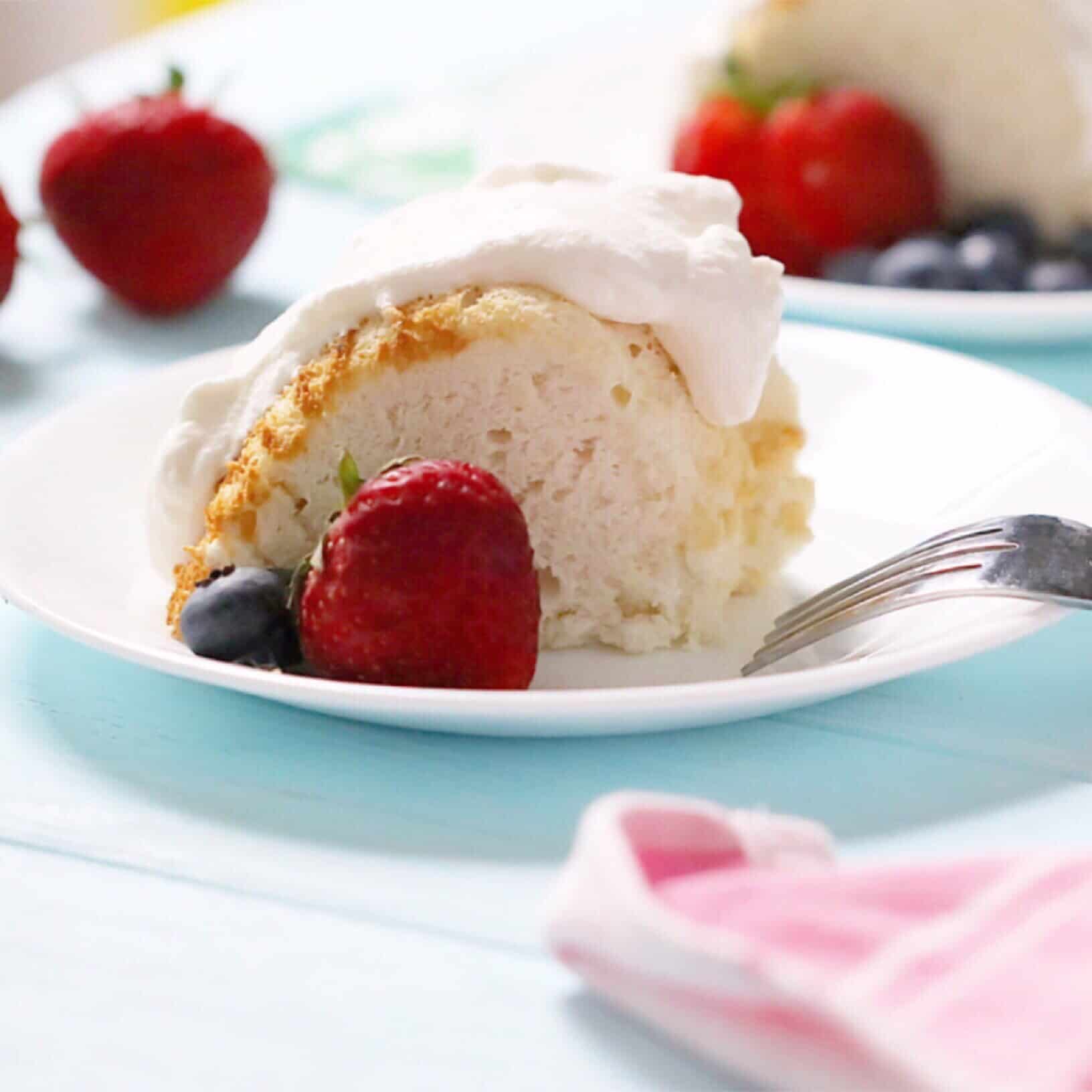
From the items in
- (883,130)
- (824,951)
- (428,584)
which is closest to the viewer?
(824,951)

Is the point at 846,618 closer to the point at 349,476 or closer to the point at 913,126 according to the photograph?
the point at 349,476

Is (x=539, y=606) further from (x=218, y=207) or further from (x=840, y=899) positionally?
(x=218, y=207)

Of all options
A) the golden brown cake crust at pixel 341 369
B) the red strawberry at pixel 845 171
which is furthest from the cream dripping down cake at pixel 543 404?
the red strawberry at pixel 845 171

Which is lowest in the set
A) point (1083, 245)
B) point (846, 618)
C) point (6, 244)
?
point (1083, 245)

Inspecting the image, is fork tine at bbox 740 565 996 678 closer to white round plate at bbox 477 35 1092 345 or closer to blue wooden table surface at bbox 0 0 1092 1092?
blue wooden table surface at bbox 0 0 1092 1092

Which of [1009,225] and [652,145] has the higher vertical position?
[652,145]

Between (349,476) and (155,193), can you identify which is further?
(155,193)

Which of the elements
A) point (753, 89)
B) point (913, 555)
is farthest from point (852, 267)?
point (913, 555)

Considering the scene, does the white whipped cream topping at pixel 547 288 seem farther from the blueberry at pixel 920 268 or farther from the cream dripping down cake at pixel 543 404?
the blueberry at pixel 920 268

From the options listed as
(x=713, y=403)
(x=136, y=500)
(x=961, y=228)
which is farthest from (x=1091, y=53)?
(x=136, y=500)
